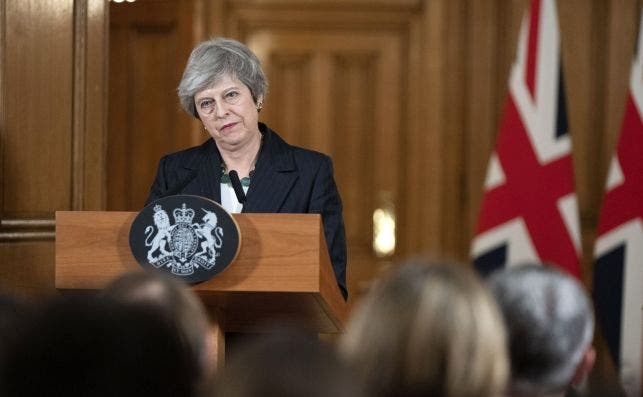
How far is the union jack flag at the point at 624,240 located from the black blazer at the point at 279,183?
2582 mm

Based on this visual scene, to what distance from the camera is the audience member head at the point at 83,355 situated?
1.24 meters

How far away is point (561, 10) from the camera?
20.3 ft

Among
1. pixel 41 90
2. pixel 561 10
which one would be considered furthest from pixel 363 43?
pixel 41 90

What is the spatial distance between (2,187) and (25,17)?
678 millimetres

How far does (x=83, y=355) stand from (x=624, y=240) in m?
4.73

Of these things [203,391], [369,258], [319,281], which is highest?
[203,391]

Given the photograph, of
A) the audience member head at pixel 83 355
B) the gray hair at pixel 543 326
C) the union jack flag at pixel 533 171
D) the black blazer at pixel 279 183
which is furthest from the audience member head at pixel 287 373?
the union jack flag at pixel 533 171

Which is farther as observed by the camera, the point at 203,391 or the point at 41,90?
the point at 41,90

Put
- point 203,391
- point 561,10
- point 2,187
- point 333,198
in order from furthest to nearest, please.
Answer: point 561,10 → point 2,187 → point 333,198 → point 203,391

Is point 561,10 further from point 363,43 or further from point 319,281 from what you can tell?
point 319,281

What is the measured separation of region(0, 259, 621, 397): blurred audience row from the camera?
117 cm

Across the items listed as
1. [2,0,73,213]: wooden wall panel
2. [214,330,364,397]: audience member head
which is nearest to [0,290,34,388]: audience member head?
[214,330,364,397]: audience member head

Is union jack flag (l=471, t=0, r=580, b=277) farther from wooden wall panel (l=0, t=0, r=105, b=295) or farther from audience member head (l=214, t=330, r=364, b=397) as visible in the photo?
audience member head (l=214, t=330, r=364, b=397)

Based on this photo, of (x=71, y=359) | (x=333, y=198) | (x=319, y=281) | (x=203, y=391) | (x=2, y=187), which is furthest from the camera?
(x=2, y=187)
